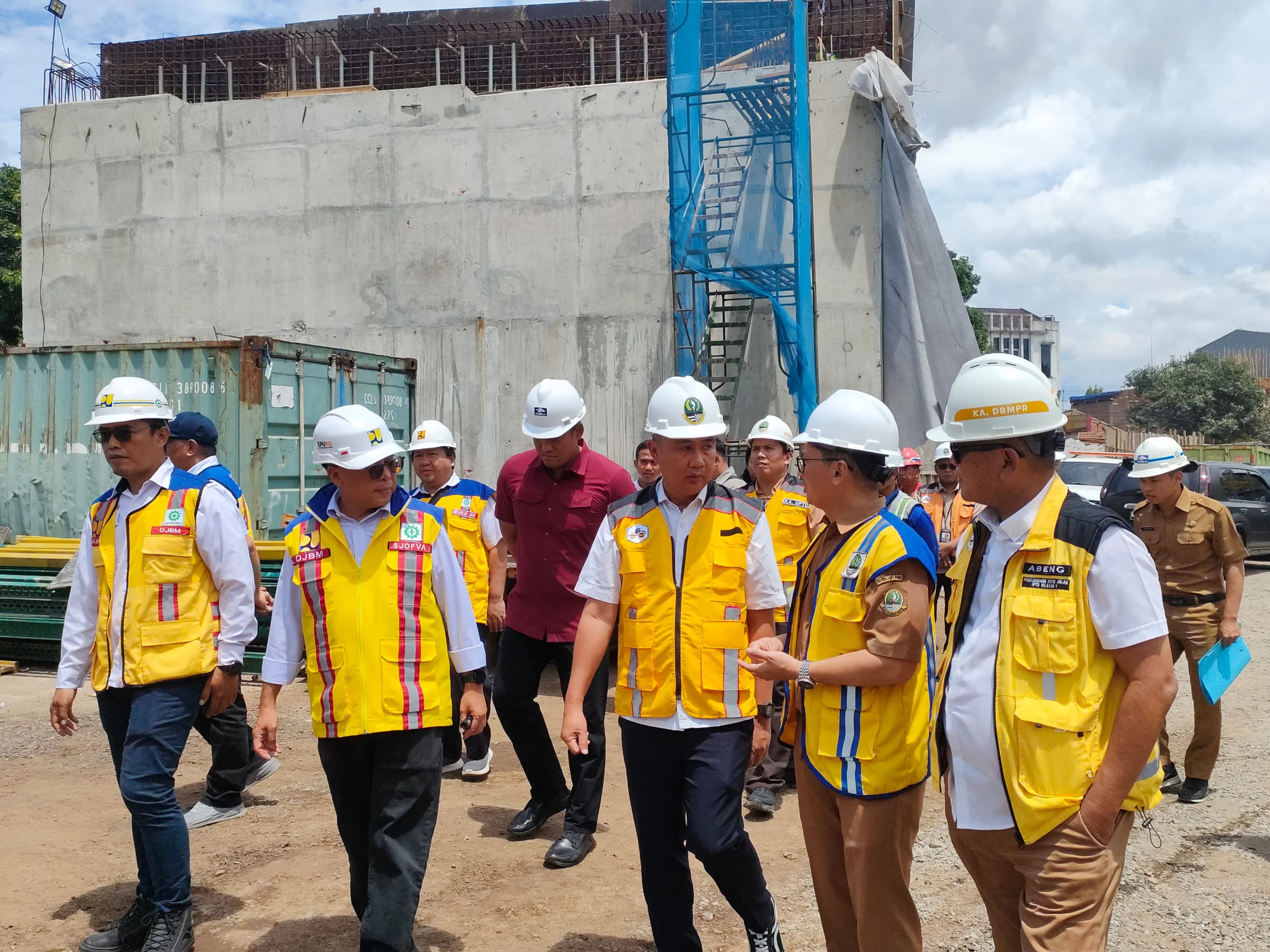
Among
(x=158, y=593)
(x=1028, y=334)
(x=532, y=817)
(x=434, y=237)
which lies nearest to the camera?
(x=158, y=593)

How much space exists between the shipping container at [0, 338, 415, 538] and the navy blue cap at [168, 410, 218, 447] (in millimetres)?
3611

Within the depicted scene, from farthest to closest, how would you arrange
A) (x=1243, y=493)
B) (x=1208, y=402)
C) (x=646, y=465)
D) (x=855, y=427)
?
(x=1208, y=402)
(x=1243, y=493)
(x=646, y=465)
(x=855, y=427)

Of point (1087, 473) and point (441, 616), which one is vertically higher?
point (1087, 473)

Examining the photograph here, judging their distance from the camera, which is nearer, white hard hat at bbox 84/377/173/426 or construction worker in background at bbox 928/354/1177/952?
construction worker in background at bbox 928/354/1177/952

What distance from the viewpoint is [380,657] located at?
11.0 ft

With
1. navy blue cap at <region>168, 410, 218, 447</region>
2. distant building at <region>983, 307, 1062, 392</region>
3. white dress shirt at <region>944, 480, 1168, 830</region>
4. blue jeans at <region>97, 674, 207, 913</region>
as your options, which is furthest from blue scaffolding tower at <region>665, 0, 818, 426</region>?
distant building at <region>983, 307, 1062, 392</region>

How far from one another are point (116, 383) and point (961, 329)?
1219 centimetres

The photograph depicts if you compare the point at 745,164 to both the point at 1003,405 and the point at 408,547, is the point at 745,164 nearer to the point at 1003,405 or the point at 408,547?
the point at 408,547

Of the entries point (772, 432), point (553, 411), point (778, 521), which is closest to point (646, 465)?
point (772, 432)

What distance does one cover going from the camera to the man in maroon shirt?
477cm

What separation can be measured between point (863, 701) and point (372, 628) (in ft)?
5.22

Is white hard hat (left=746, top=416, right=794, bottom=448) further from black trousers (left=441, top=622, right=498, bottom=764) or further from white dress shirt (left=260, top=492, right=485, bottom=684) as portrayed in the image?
white dress shirt (left=260, top=492, right=485, bottom=684)

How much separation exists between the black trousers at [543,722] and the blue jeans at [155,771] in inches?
59.5

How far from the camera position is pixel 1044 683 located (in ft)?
7.31
